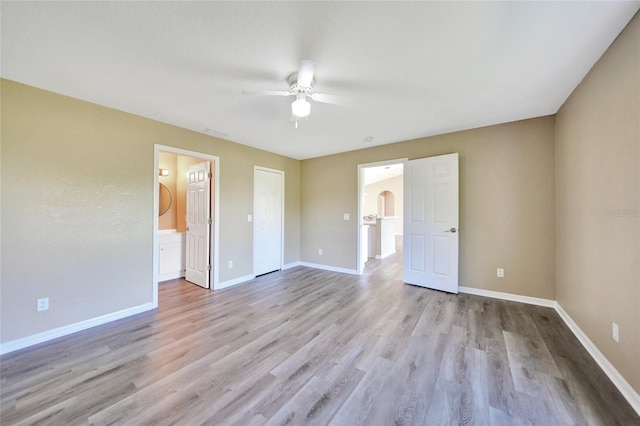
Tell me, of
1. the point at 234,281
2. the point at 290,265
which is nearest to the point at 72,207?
the point at 234,281

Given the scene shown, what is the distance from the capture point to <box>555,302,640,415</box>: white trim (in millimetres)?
1475

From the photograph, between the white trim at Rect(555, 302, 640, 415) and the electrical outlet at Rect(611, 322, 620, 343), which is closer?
the white trim at Rect(555, 302, 640, 415)

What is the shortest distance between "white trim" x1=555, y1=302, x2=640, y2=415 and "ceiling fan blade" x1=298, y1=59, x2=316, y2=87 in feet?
10.2

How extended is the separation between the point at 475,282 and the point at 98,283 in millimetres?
4872

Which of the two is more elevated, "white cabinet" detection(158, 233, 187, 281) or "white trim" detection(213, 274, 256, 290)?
"white cabinet" detection(158, 233, 187, 281)

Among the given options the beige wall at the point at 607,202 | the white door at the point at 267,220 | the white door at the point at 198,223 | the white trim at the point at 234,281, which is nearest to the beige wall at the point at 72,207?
the white door at the point at 198,223

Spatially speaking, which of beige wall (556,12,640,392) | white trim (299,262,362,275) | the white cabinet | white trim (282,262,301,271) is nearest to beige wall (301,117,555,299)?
beige wall (556,12,640,392)

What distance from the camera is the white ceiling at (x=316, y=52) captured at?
143 cm

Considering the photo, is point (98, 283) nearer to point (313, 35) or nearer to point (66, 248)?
point (66, 248)

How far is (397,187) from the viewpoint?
11859 millimetres

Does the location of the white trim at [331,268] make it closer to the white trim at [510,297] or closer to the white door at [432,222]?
the white door at [432,222]

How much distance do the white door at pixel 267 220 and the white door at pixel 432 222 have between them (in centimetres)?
255

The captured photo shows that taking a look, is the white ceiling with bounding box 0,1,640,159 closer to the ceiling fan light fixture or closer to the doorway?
the ceiling fan light fixture

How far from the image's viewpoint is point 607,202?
1.80 m
